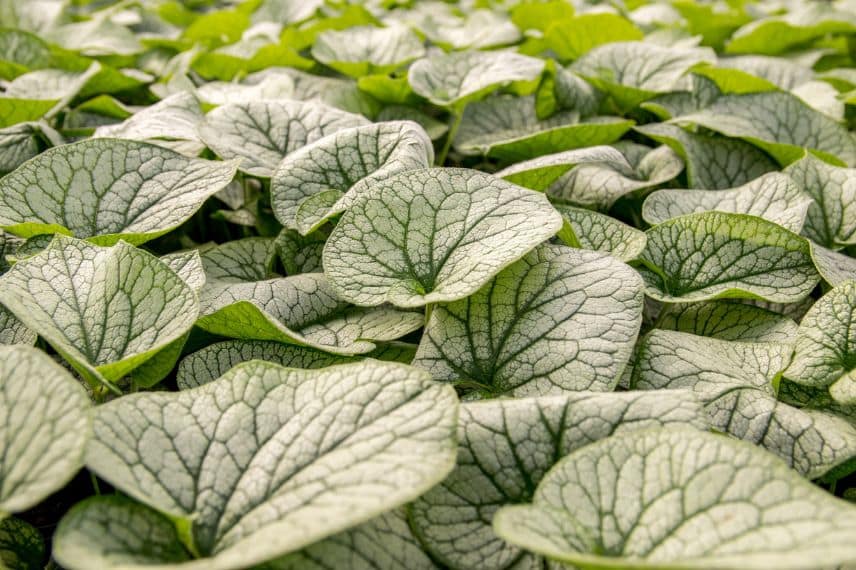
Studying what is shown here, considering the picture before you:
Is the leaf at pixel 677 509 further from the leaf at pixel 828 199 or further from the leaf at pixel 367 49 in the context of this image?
the leaf at pixel 367 49

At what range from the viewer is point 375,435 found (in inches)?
34.5

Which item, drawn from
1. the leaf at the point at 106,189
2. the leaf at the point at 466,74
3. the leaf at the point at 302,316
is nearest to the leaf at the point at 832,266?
the leaf at the point at 302,316

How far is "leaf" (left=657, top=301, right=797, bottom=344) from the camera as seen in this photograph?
1276 millimetres

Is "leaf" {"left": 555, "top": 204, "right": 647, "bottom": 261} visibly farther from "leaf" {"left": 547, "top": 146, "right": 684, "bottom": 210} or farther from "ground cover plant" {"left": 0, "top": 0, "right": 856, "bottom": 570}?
"leaf" {"left": 547, "top": 146, "right": 684, "bottom": 210}

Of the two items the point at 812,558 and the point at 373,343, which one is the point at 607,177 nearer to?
the point at 373,343

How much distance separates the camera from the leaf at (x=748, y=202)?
4.57ft

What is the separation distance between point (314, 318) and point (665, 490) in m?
0.66

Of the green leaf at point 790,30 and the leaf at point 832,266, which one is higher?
the green leaf at point 790,30

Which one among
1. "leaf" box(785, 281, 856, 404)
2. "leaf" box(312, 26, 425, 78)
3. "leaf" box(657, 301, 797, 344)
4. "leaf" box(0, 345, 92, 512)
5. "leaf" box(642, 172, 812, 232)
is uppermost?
"leaf" box(312, 26, 425, 78)

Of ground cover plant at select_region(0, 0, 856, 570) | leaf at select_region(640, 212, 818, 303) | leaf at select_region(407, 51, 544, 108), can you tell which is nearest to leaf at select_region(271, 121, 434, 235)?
ground cover plant at select_region(0, 0, 856, 570)

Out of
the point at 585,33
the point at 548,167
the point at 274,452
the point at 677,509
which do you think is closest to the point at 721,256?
the point at 548,167

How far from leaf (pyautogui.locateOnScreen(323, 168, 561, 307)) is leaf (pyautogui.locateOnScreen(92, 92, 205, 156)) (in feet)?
1.66

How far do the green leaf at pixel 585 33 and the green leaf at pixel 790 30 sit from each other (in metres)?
0.43

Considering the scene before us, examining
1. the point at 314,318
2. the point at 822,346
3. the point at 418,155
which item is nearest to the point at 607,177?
the point at 418,155
